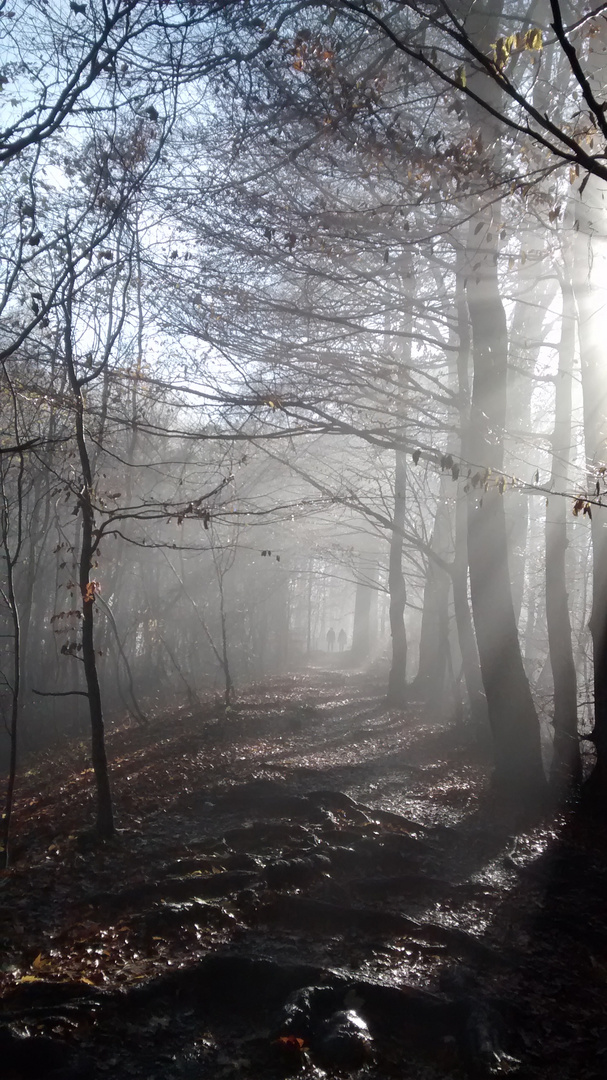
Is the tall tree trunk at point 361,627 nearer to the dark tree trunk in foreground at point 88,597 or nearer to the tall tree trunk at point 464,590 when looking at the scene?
the tall tree trunk at point 464,590

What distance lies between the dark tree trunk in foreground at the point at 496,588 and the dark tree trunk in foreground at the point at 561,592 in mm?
825

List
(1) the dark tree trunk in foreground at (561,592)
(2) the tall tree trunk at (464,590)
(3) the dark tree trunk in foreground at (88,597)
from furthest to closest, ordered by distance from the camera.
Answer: (2) the tall tree trunk at (464,590) → (1) the dark tree trunk in foreground at (561,592) → (3) the dark tree trunk in foreground at (88,597)

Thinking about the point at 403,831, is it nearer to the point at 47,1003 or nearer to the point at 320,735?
the point at 47,1003

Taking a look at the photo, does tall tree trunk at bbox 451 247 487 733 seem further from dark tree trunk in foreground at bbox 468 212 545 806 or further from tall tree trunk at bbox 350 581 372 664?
tall tree trunk at bbox 350 581 372 664

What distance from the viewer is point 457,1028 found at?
14.1ft

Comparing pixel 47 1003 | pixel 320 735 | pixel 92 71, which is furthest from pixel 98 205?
pixel 320 735

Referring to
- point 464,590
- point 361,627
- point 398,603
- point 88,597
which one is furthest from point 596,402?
point 361,627

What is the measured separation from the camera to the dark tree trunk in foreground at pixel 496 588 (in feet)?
28.1

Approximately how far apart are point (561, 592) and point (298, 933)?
20.7 feet

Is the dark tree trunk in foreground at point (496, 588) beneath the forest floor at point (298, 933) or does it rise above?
above

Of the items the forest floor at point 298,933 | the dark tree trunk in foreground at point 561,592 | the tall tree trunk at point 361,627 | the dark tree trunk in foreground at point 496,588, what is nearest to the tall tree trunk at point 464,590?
the dark tree trunk in foreground at point 561,592

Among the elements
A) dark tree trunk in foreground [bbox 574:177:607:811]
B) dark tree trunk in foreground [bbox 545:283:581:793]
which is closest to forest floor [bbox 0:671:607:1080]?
dark tree trunk in foreground [bbox 574:177:607:811]

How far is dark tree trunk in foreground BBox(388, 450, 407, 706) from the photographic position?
16844 millimetres

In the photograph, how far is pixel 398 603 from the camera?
59.9 ft
